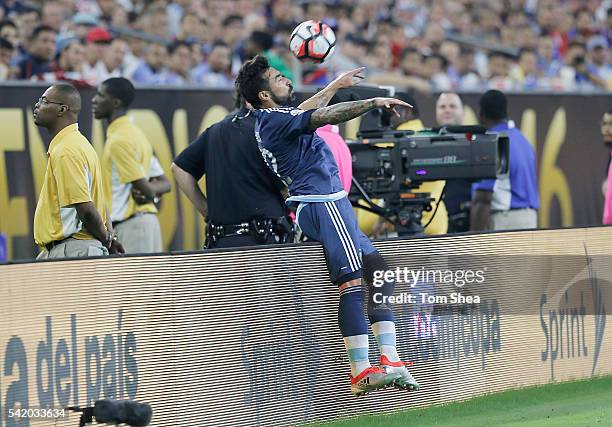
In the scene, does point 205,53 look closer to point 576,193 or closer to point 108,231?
point 576,193

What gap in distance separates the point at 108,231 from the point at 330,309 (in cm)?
169

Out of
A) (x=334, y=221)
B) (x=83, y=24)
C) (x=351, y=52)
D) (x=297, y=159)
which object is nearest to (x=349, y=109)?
(x=297, y=159)

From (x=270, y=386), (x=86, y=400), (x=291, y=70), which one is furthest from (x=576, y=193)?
(x=86, y=400)

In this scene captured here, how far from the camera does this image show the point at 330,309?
799 cm

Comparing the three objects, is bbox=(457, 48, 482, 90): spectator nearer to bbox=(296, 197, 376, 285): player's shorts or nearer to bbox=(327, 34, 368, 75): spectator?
bbox=(327, 34, 368, 75): spectator

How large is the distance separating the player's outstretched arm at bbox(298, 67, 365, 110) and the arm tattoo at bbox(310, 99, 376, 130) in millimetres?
378

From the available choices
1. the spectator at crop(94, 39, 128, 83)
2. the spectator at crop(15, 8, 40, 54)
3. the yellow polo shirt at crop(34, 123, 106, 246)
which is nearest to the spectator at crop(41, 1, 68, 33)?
the spectator at crop(15, 8, 40, 54)

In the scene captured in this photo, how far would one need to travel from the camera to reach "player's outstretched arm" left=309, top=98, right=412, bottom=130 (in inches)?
289

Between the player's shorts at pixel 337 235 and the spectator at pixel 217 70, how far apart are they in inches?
307

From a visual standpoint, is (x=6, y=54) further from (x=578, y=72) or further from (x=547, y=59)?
(x=547, y=59)

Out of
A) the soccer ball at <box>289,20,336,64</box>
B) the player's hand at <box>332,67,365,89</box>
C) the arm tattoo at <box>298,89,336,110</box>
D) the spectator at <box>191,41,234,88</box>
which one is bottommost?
the arm tattoo at <box>298,89,336,110</box>

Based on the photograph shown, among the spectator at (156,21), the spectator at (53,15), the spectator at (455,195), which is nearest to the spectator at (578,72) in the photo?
the spectator at (156,21)

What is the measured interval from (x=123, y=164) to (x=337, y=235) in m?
3.86

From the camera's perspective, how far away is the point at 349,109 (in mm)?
7391
